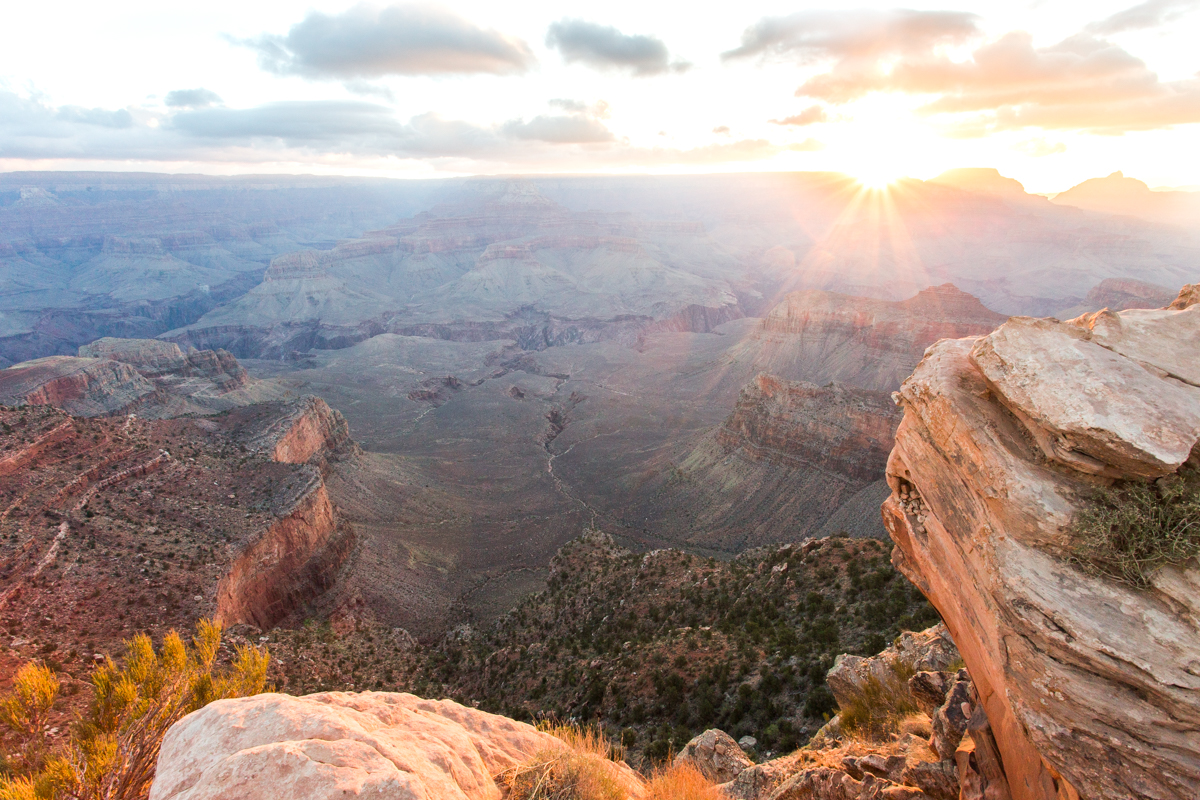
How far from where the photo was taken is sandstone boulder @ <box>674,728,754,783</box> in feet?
40.5

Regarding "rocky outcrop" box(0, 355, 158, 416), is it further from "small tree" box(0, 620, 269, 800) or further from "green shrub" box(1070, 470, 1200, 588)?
"green shrub" box(1070, 470, 1200, 588)

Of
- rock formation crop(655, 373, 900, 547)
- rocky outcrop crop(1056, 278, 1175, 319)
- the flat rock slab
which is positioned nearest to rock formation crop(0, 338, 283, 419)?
rock formation crop(655, 373, 900, 547)

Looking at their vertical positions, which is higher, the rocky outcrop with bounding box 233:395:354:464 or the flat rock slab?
the flat rock slab

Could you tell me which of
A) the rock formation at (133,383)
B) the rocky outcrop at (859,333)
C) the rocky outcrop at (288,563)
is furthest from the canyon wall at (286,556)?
the rocky outcrop at (859,333)

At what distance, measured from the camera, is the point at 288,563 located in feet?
105

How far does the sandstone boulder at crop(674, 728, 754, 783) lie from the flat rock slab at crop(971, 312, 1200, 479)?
9.48 m

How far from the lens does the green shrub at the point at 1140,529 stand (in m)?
6.11

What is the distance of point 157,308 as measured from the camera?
17025 centimetres

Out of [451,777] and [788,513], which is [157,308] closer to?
[788,513]

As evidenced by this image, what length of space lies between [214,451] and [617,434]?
132 ft

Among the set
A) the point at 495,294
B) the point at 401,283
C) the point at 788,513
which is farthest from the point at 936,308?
the point at 401,283

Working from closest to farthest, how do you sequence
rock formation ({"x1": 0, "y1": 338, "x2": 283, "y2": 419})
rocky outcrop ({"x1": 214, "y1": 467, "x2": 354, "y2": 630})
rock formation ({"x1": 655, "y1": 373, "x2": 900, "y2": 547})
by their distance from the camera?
rocky outcrop ({"x1": 214, "y1": 467, "x2": 354, "y2": 630})
rock formation ({"x1": 655, "y1": 373, "x2": 900, "y2": 547})
rock formation ({"x1": 0, "y1": 338, "x2": 283, "y2": 419})

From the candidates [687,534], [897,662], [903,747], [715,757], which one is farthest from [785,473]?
[903,747]

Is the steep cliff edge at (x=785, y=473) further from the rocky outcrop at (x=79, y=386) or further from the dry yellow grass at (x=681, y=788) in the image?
the rocky outcrop at (x=79, y=386)
